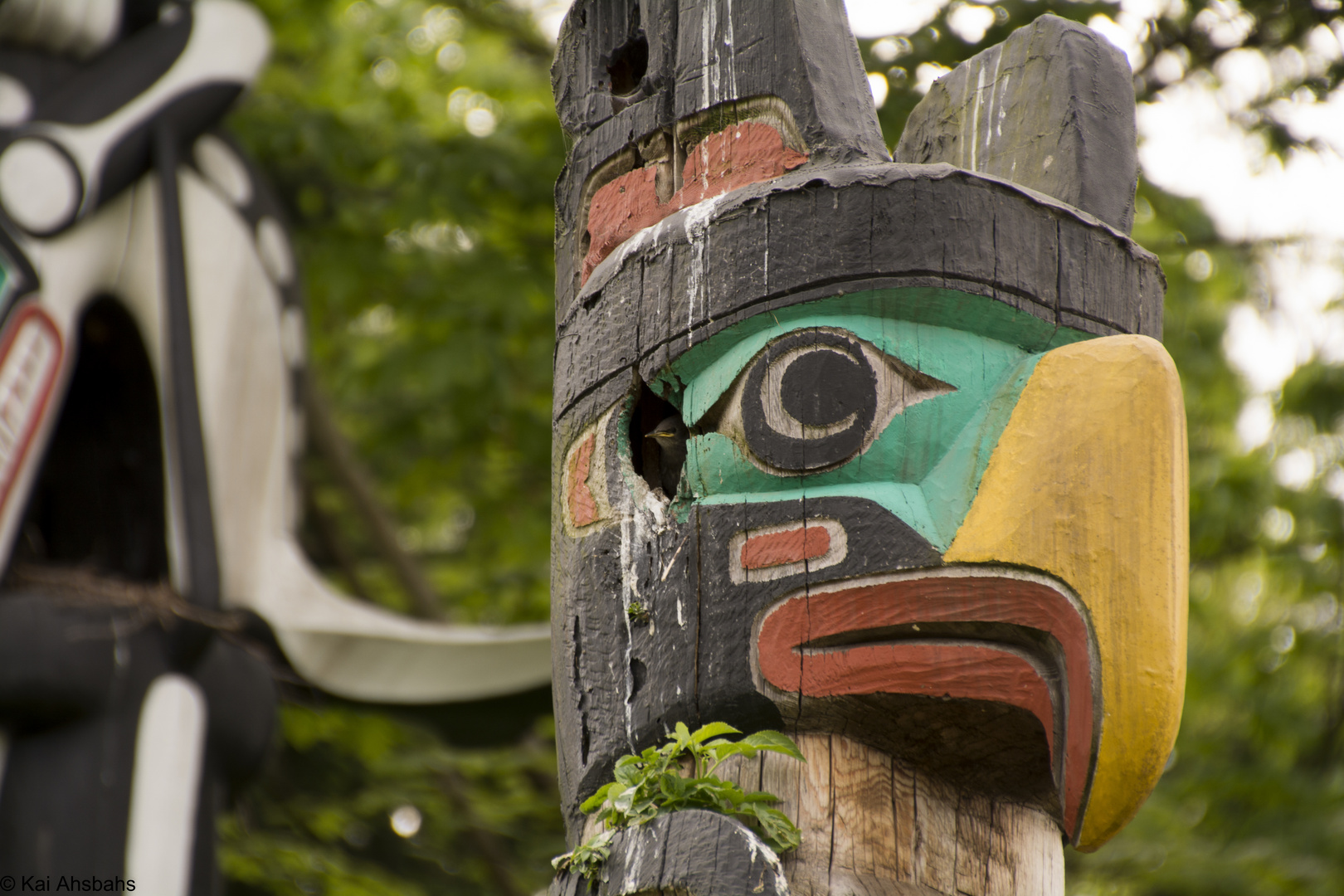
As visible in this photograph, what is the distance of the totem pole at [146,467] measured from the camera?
4230 mm

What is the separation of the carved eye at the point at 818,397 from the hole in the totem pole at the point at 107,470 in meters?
3.22

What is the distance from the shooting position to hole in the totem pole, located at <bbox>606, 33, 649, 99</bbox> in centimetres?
313

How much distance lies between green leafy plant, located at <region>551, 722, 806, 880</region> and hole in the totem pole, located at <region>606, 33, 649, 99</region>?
1.54 m

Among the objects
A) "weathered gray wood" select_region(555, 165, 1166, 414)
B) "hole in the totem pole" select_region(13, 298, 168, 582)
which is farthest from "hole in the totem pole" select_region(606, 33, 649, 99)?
"hole in the totem pole" select_region(13, 298, 168, 582)

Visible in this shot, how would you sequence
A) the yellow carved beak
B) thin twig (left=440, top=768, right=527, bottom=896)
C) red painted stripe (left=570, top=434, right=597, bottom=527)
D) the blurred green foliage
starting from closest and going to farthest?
the yellow carved beak → red painted stripe (left=570, top=434, right=597, bottom=527) → the blurred green foliage → thin twig (left=440, top=768, right=527, bottom=896)

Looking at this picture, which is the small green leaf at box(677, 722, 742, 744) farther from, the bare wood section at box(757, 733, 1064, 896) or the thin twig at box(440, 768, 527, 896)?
the thin twig at box(440, 768, 527, 896)

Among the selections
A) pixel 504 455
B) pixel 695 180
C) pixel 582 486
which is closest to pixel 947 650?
pixel 582 486

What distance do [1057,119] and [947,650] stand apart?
1.38m

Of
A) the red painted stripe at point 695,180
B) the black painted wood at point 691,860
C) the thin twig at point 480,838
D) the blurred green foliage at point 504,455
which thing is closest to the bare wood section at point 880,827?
the black painted wood at point 691,860

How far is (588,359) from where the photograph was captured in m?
2.77

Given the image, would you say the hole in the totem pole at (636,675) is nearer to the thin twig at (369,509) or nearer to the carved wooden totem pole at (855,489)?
the carved wooden totem pole at (855,489)

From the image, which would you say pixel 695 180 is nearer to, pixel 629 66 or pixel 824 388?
pixel 629 66

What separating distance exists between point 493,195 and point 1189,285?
12.1 feet

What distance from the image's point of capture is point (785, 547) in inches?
93.5
